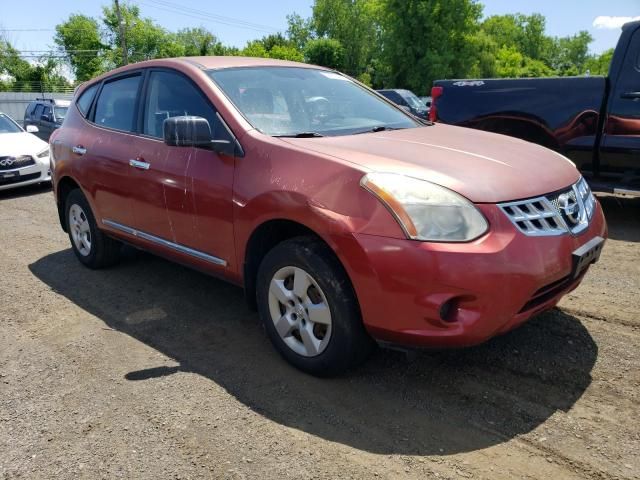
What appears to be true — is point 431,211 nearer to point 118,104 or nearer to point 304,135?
point 304,135

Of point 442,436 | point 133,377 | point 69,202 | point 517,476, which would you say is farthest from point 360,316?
point 69,202

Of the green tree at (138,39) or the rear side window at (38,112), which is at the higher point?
the green tree at (138,39)

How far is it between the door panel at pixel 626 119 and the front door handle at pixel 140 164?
4.94 m

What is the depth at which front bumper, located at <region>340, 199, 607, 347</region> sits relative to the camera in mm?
2475

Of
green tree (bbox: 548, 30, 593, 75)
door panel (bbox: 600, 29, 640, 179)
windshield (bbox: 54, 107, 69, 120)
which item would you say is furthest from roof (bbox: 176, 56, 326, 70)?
green tree (bbox: 548, 30, 593, 75)

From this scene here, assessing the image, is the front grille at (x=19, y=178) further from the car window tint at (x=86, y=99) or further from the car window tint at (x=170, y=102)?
the car window tint at (x=170, y=102)

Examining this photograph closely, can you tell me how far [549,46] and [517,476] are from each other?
114297mm

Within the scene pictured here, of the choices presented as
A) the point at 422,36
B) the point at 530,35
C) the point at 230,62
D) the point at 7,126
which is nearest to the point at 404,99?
the point at 7,126

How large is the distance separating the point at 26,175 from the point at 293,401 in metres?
8.42

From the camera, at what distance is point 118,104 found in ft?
15.0

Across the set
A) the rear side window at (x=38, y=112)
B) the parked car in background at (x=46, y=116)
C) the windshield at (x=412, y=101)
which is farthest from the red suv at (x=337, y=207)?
the windshield at (x=412, y=101)

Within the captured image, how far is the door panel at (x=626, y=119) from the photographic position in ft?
19.4

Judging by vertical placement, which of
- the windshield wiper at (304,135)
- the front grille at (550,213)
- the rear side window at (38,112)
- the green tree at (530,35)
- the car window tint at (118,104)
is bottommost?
the rear side window at (38,112)

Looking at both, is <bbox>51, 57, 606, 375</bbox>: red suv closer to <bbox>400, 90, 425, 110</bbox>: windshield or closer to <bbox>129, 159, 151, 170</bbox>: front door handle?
<bbox>129, 159, 151, 170</bbox>: front door handle
